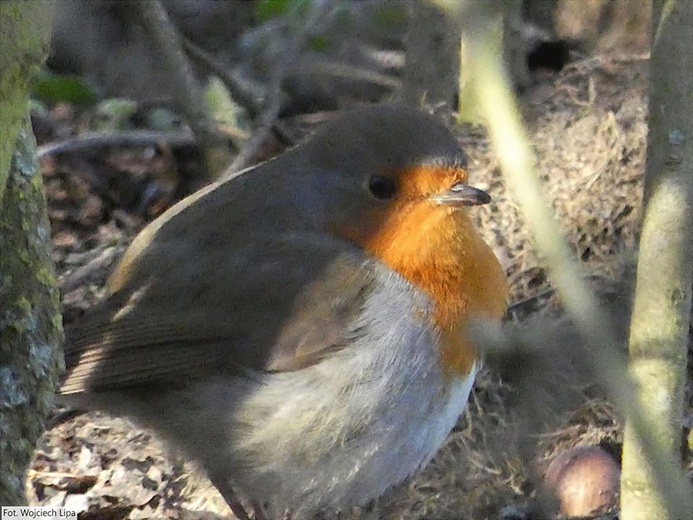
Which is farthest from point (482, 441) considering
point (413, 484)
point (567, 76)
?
point (567, 76)

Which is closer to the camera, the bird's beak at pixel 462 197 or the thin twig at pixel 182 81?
the bird's beak at pixel 462 197

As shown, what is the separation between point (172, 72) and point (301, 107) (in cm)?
119

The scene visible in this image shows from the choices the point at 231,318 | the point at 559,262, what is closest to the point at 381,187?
the point at 231,318

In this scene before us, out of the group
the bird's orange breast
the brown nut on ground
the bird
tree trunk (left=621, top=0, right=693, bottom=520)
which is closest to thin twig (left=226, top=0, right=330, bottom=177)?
the bird

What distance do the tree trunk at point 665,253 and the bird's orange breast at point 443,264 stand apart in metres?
0.65

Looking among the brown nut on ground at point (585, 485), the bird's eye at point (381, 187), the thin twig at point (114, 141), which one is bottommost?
the brown nut on ground at point (585, 485)

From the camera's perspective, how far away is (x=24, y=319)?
2.17 m

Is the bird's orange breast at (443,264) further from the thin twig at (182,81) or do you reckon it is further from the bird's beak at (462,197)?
the thin twig at (182,81)

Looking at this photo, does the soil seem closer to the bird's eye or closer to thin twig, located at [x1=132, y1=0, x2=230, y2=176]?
thin twig, located at [x1=132, y1=0, x2=230, y2=176]

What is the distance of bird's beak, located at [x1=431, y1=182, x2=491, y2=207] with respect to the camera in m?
2.83

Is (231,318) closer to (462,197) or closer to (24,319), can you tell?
(462,197)

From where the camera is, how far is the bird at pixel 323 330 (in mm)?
2830

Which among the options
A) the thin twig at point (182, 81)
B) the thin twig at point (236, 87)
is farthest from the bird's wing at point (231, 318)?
the thin twig at point (236, 87)

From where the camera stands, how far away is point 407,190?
115 inches
